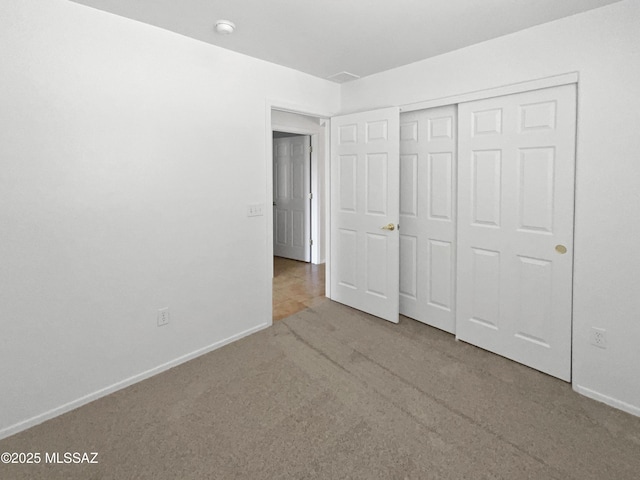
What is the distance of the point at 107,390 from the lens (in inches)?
87.0

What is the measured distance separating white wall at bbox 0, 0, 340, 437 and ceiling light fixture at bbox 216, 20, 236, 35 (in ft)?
0.98

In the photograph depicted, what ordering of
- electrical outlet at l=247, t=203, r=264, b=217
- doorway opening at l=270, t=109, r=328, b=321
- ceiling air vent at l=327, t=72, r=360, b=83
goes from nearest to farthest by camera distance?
electrical outlet at l=247, t=203, r=264, b=217
ceiling air vent at l=327, t=72, r=360, b=83
doorway opening at l=270, t=109, r=328, b=321

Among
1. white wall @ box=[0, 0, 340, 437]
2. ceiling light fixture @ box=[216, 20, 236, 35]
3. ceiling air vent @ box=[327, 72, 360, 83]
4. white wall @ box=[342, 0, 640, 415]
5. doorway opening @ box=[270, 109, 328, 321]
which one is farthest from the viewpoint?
doorway opening @ box=[270, 109, 328, 321]

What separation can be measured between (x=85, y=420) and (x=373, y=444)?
1596mm

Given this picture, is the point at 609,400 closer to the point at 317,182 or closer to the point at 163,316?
the point at 163,316

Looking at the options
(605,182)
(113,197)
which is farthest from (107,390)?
(605,182)

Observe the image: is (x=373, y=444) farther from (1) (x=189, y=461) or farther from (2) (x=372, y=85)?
(2) (x=372, y=85)

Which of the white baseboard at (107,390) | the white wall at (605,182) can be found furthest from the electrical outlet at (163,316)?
the white wall at (605,182)

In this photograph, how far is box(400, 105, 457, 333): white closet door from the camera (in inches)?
116

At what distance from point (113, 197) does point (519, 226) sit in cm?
269

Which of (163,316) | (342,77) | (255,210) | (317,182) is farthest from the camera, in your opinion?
(317,182)

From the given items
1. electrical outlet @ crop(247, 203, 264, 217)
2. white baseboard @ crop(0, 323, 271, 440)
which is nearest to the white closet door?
electrical outlet @ crop(247, 203, 264, 217)

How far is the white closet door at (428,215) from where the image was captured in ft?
9.66

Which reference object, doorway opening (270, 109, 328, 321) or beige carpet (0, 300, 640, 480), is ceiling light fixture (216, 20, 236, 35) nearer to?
beige carpet (0, 300, 640, 480)
